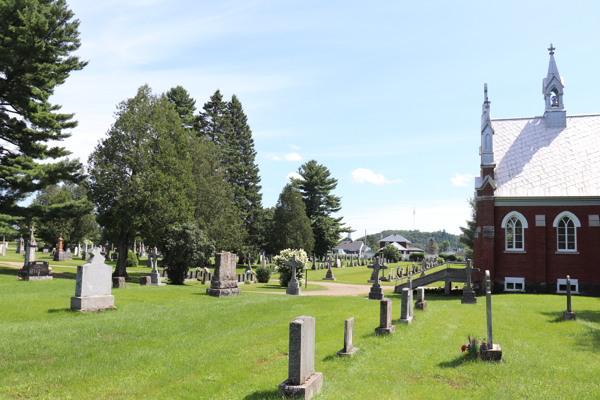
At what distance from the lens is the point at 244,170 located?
60.2 meters

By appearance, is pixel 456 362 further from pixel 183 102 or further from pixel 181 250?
pixel 183 102

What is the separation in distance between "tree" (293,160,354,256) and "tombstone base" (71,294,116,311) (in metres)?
53.3

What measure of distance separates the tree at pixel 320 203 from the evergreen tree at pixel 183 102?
64.6 ft

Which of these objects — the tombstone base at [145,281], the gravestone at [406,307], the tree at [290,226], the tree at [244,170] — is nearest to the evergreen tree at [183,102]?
the tree at [244,170]

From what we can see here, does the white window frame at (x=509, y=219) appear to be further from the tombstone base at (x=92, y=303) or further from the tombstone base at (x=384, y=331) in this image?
the tombstone base at (x=92, y=303)

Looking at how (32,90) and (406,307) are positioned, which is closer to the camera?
(406,307)

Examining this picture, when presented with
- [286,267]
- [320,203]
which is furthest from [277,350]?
[320,203]

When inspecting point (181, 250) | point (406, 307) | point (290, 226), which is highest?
point (290, 226)

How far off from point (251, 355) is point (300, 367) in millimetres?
3391

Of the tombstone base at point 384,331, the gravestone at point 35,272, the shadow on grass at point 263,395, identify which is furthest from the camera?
the gravestone at point 35,272

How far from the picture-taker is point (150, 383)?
8.15 m

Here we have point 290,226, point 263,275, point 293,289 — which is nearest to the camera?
point 293,289

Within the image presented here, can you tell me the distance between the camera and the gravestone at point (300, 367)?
22.6ft

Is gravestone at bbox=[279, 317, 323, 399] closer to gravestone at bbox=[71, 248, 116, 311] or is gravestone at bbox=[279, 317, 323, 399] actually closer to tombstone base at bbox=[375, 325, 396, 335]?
tombstone base at bbox=[375, 325, 396, 335]
